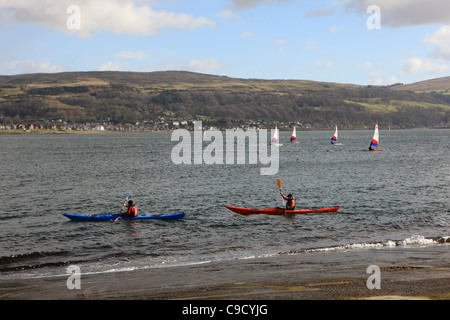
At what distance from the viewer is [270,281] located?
1820cm

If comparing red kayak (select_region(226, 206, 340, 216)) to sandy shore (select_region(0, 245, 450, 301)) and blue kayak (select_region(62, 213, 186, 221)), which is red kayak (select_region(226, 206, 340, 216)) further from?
sandy shore (select_region(0, 245, 450, 301))

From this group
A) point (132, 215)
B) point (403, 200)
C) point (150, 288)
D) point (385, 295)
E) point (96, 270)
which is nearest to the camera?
point (385, 295)

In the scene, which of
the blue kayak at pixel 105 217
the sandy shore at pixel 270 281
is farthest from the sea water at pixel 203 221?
the sandy shore at pixel 270 281

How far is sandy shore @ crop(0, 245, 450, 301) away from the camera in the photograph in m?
16.1

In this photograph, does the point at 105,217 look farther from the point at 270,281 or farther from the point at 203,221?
the point at 270,281

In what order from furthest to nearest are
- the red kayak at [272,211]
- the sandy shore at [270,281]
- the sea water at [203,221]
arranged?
the red kayak at [272,211] → the sea water at [203,221] → the sandy shore at [270,281]

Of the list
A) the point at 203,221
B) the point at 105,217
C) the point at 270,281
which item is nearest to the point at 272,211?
the point at 203,221

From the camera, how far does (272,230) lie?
31.0 m

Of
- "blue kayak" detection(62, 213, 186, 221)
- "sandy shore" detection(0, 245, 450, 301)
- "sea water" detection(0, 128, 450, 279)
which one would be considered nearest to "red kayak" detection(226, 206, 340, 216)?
"sea water" detection(0, 128, 450, 279)

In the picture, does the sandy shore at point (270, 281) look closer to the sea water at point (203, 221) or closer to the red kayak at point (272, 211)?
the sea water at point (203, 221)

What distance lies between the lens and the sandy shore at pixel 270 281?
16094 millimetres
